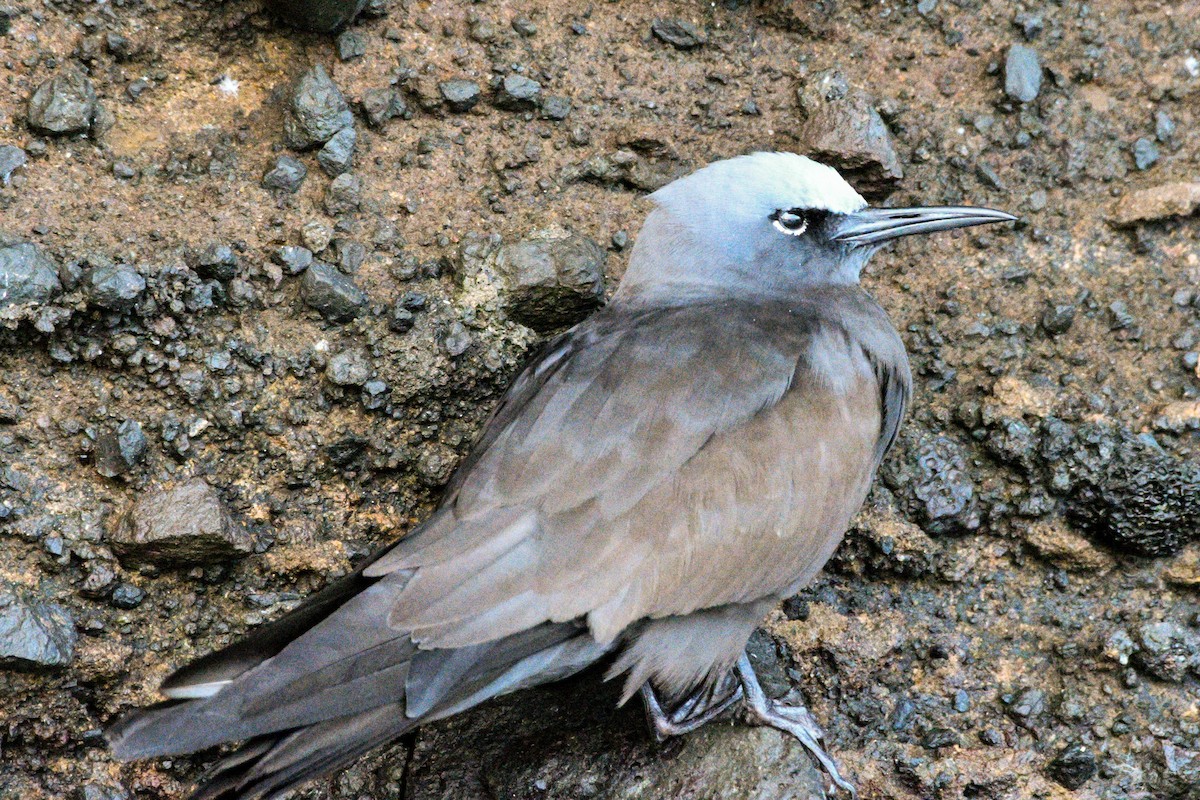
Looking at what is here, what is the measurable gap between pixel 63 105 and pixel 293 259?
919mm

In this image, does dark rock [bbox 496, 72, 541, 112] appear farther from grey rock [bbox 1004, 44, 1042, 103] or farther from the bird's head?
grey rock [bbox 1004, 44, 1042, 103]

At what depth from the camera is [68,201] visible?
4422mm

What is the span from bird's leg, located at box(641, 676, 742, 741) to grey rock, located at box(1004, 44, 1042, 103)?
2.68 meters

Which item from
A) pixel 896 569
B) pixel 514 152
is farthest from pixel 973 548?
pixel 514 152

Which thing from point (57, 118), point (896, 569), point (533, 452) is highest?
point (57, 118)

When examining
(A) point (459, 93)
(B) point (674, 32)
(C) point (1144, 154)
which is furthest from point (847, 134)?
(A) point (459, 93)

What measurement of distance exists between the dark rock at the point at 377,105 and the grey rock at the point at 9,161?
120 centimetres

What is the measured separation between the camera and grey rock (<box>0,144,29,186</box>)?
14.3 feet

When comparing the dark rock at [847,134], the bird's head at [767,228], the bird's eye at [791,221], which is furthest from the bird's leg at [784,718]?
the dark rock at [847,134]

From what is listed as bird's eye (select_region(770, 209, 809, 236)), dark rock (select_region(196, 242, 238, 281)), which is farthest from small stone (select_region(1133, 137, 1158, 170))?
dark rock (select_region(196, 242, 238, 281))

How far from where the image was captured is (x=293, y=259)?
4609mm

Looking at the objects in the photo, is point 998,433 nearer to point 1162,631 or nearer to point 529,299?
point 1162,631

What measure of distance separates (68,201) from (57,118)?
0.29 m

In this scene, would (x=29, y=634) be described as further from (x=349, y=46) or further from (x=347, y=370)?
(x=349, y=46)
